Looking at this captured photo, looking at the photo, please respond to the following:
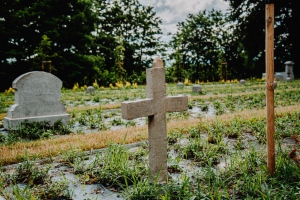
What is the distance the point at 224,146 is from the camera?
4.27 m

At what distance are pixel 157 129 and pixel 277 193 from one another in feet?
4.33

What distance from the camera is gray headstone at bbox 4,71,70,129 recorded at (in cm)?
663

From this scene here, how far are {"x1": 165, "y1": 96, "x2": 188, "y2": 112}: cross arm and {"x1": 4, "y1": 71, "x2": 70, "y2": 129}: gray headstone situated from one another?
14.7 ft

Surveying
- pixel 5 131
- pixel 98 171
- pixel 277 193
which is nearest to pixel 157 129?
pixel 98 171

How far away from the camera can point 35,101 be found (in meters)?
6.88

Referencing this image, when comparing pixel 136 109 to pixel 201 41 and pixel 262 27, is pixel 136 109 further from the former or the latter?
pixel 201 41

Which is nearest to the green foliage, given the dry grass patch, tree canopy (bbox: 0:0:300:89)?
the dry grass patch

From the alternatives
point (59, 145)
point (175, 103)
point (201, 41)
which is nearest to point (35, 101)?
point (59, 145)

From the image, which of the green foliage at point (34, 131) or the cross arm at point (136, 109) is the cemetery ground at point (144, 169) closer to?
the green foliage at point (34, 131)

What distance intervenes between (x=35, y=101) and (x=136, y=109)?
4.69 m

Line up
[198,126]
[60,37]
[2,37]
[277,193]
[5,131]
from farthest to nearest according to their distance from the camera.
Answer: [60,37], [2,37], [5,131], [198,126], [277,193]

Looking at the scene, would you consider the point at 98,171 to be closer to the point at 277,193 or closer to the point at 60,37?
the point at 277,193

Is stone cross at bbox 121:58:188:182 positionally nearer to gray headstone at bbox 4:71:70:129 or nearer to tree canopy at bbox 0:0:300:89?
gray headstone at bbox 4:71:70:129

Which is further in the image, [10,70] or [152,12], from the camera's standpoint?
[152,12]
